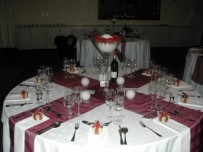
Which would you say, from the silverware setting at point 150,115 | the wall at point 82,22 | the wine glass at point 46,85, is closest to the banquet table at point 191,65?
the silverware setting at point 150,115

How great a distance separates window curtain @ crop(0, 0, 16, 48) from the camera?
289 inches

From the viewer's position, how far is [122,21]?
8102 millimetres

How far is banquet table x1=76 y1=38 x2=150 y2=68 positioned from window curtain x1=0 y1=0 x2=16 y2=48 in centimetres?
358

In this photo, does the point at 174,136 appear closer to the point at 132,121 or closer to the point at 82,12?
the point at 132,121

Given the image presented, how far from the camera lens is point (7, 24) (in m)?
7.54

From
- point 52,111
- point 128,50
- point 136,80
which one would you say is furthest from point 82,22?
point 52,111

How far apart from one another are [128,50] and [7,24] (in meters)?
4.74

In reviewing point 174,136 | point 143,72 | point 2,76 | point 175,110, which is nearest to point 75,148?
point 174,136

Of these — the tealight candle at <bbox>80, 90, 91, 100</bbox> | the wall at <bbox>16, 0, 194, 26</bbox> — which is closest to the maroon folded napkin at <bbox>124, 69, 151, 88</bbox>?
the tealight candle at <bbox>80, 90, 91, 100</bbox>

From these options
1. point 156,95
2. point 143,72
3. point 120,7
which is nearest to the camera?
point 156,95

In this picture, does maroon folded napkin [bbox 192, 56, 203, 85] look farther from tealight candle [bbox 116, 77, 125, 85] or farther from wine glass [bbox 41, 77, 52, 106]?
wine glass [bbox 41, 77, 52, 106]

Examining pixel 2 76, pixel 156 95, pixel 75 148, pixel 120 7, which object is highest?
pixel 120 7

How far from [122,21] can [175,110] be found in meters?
6.74

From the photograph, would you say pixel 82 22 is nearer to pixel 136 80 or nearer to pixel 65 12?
pixel 65 12
